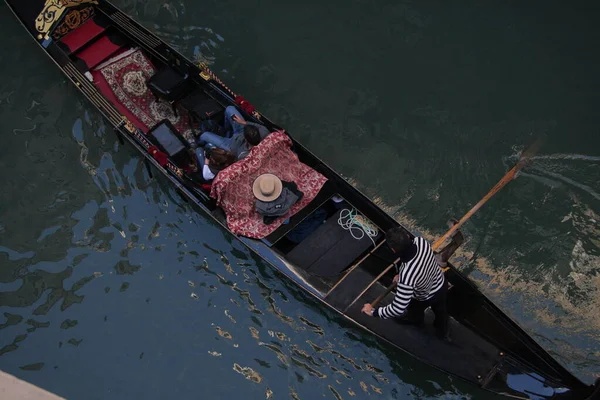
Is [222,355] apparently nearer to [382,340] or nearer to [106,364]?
[106,364]

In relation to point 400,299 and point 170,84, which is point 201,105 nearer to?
point 170,84

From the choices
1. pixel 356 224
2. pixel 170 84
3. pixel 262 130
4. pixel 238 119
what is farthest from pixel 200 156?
pixel 356 224

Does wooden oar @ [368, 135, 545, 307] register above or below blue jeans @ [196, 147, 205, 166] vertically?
above

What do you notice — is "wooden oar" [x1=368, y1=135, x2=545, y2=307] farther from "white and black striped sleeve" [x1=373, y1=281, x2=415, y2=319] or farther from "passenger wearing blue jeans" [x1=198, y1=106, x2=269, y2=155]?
"passenger wearing blue jeans" [x1=198, y1=106, x2=269, y2=155]

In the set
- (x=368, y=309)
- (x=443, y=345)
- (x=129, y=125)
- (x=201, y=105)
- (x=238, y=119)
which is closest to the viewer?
(x=368, y=309)

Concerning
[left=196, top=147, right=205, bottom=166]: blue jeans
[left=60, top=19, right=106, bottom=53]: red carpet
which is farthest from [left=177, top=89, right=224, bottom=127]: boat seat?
[left=60, top=19, right=106, bottom=53]: red carpet

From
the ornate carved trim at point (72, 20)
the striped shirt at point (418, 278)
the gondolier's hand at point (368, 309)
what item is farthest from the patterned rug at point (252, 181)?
the ornate carved trim at point (72, 20)

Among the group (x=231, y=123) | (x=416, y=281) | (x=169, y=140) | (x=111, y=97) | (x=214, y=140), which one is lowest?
(x=111, y=97)
